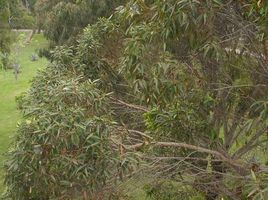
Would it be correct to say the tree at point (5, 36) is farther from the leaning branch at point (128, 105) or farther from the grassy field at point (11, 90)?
the leaning branch at point (128, 105)

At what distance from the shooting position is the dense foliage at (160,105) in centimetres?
398

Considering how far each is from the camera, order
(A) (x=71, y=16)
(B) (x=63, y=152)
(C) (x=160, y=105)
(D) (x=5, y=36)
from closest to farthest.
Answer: (B) (x=63, y=152)
(C) (x=160, y=105)
(D) (x=5, y=36)
(A) (x=71, y=16)

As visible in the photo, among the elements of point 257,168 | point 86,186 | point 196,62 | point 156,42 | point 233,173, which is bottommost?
point 233,173

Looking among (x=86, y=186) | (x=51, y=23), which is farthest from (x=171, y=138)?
(x=51, y=23)

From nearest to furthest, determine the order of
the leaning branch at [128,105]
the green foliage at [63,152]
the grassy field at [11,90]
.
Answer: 1. the green foliage at [63,152]
2. the leaning branch at [128,105]
3. the grassy field at [11,90]

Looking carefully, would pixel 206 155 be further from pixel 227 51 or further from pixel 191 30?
pixel 191 30

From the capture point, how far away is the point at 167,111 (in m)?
5.16

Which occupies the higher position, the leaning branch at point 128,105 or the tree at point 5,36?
the leaning branch at point 128,105

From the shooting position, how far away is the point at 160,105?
4668 mm

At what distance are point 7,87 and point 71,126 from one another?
23.6 m

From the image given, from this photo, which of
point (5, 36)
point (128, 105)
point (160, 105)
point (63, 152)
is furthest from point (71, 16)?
point (63, 152)

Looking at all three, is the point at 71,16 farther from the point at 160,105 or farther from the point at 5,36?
the point at 160,105

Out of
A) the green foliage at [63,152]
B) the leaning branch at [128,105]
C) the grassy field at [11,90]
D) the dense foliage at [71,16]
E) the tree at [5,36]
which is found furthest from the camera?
the grassy field at [11,90]

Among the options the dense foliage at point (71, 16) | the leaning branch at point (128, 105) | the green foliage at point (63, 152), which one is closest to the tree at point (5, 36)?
the dense foliage at point (71, 16)
